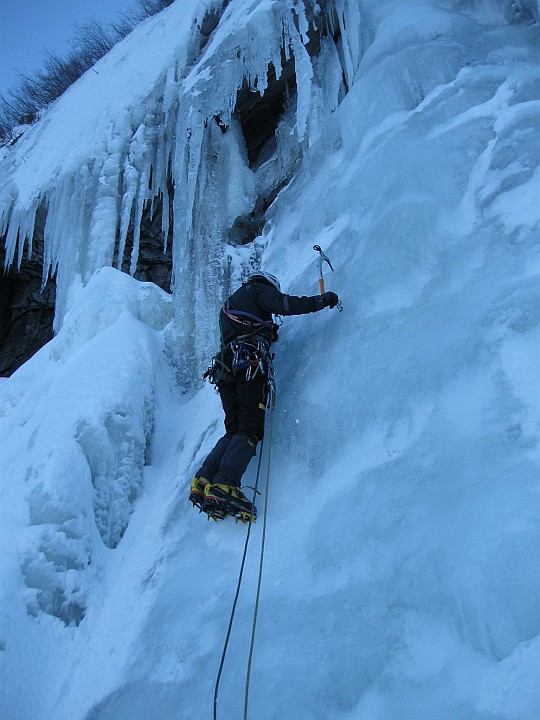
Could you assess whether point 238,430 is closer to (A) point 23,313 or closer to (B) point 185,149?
(B) point 185,149

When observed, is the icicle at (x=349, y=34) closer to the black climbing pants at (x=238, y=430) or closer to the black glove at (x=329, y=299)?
the black glove at (x=329, y=299)

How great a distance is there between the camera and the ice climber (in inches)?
128

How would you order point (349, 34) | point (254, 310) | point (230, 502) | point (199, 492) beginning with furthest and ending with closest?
1. point (349, 34)
2. point (254, 310)
3. point (199, 492)
4. point (230, 502)

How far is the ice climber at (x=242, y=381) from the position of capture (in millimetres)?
3242

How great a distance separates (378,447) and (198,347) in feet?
9.01

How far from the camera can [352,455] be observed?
306cm

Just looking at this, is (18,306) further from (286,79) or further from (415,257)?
(415,257)

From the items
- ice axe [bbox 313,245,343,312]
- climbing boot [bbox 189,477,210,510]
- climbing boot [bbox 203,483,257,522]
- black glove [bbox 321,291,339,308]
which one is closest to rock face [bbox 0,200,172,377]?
ice axe [bbox 313,245,343,312]

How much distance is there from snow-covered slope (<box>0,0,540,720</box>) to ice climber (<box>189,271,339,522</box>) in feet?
→ 0.66

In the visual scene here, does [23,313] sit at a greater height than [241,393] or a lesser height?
lesser

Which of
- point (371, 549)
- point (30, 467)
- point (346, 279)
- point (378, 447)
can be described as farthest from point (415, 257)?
point (30, 467)

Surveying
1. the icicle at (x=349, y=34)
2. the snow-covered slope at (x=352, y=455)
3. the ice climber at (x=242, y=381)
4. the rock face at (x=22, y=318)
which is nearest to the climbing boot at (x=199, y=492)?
the ice climber at (x=242, y=381)

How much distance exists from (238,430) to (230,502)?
500 mm

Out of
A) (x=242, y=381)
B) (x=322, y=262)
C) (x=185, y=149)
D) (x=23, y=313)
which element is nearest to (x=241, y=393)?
(x=242, y=381)
